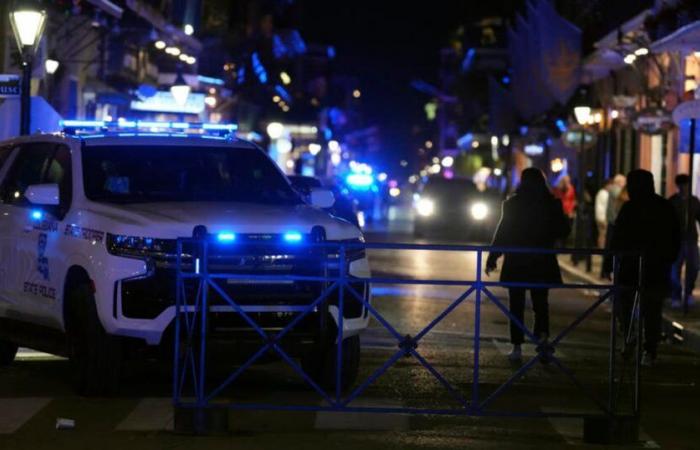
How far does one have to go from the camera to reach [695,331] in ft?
51.6

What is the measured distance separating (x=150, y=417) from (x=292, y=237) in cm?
162

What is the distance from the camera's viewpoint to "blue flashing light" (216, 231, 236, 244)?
29.5 feet

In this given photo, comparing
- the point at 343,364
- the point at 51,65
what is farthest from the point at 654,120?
the point at 343,364

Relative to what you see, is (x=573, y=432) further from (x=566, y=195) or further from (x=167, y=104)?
(x=167, y=104)

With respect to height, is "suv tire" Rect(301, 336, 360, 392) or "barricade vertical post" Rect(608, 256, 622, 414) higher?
"barricade vertical post" Rect(608, 256, 622, 414)

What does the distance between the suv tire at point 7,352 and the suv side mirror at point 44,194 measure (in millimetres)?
2014

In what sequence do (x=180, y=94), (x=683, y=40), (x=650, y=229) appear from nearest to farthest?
(x=650, y=229) → (x=683, y=40) → (x=180, y=94)

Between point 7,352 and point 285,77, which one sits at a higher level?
point 285,77

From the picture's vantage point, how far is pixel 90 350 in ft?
32.6

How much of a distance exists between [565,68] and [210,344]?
30026 millimetres

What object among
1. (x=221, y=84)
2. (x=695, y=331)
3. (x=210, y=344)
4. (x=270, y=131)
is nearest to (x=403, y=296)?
(x=695, y=331)

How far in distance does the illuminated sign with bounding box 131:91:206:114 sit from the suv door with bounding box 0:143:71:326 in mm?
20124

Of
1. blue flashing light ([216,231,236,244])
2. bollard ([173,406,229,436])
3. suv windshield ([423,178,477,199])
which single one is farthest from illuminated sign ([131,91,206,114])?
bollard ([173,406,229,436])

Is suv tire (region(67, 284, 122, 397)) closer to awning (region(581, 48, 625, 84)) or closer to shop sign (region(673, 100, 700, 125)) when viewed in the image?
shop sign (region(673, 100, 700, 125))
